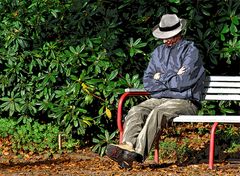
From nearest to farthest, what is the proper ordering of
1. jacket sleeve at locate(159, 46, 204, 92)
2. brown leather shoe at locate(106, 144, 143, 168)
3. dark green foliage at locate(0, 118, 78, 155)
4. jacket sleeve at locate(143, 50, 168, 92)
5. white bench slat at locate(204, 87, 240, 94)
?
1. brown leather shoe at locate(106, 144, 143, 168)
2. jacket sleeve at locate(159, 46, 204, 92)
3. jacket sleeve at locate(143, 50, 168, 92)
4. white bench slat at locate(204, 87, 240, 94)
5. dark green foliage at locate(0, 118, 78, 155)

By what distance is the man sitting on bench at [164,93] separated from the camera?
8.08 meters

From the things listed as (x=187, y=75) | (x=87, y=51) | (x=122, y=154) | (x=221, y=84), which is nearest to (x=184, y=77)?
(x=187, y=75)

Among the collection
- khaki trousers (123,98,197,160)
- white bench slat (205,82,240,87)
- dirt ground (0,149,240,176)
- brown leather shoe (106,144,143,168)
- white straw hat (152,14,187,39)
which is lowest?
dirt ground (0,149,240,176)

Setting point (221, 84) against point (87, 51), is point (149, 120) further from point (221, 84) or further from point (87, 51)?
point (87, 51)

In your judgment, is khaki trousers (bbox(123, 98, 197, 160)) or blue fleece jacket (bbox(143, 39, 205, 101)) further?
blue fleece jacket (bbox(143, 39, 205, 101))

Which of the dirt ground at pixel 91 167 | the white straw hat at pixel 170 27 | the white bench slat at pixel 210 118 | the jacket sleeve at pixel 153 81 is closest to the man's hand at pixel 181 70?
the jacket sleeve at pixel 153 81

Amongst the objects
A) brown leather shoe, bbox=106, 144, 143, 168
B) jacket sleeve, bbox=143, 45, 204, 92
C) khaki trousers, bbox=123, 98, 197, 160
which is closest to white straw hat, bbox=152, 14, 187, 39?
jacket sleeve, bbox=143, 45, 204, 92

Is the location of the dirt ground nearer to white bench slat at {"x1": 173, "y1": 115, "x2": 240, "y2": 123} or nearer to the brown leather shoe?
the brown leather shoe

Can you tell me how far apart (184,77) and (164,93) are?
300 millimetres

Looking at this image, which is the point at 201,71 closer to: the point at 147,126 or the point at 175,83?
the point at 175,83

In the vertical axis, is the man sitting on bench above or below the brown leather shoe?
above

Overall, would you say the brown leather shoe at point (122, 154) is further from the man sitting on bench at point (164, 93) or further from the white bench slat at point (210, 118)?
the white bench slat at point (210, 118)

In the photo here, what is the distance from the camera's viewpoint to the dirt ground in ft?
26.5

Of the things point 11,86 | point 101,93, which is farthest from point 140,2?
point 11,86
